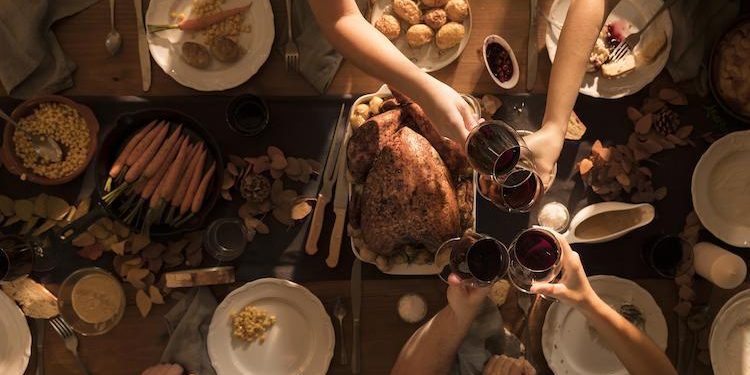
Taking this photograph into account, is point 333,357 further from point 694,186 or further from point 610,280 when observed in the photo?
point 694,186

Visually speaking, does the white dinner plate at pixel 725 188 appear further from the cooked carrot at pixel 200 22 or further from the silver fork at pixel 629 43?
the cooked carrot at pixel 200 22

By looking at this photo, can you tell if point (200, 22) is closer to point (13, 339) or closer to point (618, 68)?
point (13, 339)

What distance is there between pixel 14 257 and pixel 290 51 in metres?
0.93

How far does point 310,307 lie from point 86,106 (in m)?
0.85

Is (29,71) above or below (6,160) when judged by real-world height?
above

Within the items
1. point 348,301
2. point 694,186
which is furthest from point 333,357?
point 694,186

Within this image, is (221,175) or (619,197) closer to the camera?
(221,175)

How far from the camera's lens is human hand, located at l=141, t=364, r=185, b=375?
1.71 meters

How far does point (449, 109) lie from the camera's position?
4.68ft

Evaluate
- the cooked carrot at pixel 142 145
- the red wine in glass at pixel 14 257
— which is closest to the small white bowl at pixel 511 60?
the cooked carrot at pixel 142 145

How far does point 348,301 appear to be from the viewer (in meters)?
1.81

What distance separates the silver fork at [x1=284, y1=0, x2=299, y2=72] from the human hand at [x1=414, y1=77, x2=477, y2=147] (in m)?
0.51

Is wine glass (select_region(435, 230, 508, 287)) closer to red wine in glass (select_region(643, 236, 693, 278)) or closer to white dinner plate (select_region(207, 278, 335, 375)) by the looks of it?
white dinner plate (select_region(207, 278, 335, 375))

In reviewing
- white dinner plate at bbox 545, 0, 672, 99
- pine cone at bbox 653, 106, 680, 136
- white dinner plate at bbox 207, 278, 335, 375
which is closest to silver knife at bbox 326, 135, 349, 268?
white dinner plate at bbox 207, 278, 335, 375
